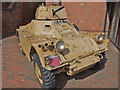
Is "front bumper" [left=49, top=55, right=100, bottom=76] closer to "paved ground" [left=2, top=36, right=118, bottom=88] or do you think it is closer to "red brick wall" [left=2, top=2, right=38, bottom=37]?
"paved ground" [left=2, top=36, right=118, bottom=88]

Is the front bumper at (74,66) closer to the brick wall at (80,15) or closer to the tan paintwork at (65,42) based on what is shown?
the tan paintwork at (65,42)

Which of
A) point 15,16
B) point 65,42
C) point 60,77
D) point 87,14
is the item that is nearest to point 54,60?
point 65,42

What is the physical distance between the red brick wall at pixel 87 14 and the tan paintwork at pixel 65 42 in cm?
411

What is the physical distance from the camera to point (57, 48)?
360 centimetres

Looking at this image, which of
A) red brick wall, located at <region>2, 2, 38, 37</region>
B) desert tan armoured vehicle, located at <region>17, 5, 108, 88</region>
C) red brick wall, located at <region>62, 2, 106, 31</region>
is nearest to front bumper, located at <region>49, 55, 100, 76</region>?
desert tan armoured vehicle, located at <region>17, 5, 108, 88</region>

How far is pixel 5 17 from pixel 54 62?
23.7 ft

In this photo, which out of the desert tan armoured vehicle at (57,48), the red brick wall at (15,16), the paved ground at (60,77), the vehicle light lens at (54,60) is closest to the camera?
the vehicle light lens at (54,60)

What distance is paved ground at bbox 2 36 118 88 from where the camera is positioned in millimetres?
4168

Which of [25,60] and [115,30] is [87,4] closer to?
[115,30]

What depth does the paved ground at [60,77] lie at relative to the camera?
13.7 ft

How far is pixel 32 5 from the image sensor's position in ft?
41.3

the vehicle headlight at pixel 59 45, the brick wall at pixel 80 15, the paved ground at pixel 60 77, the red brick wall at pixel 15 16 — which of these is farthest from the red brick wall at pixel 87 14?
the vehicle headlight at pixel 59 45

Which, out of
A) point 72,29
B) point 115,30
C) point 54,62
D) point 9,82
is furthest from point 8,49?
point 115,30

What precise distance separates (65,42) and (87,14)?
5996 millimetres
